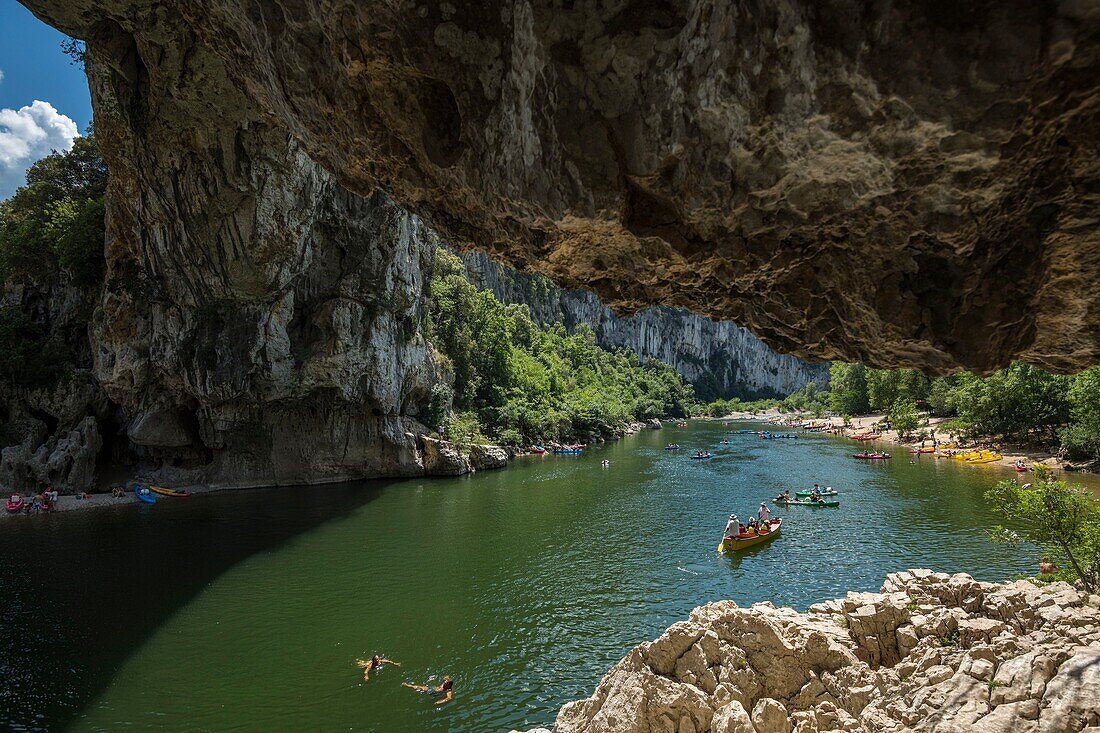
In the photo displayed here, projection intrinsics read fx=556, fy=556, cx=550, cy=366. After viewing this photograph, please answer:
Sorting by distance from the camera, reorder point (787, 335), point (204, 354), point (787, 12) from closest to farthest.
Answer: point (787, 12), point (787, 335), point (204, 354)

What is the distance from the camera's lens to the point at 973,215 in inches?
180

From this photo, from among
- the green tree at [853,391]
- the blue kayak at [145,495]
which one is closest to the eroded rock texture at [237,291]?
the blue kayak at [145,495]

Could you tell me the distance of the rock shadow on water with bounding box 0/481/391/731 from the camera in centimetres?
1138

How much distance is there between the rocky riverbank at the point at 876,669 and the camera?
5785mm

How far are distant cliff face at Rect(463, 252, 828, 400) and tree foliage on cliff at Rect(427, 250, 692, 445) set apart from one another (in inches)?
1025

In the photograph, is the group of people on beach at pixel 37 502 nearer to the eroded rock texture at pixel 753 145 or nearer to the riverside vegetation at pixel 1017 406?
the eroded rock texture at pixel 753 145

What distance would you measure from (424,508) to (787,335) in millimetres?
22792

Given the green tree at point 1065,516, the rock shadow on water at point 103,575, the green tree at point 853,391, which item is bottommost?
the rock shadow on water at point 103,575

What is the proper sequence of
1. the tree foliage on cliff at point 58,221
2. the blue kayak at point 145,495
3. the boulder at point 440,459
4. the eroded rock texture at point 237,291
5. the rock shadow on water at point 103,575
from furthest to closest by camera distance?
the boulder at point 440,459, the tree foliage on cliff at point 58,221, the blue kayak at point 145,495, the eroded rock texture at point 237,291, the rock shadow on water at point 103,575

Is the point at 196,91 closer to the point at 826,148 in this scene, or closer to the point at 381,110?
the point at 381,110

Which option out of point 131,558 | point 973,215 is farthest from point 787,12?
point 131,558

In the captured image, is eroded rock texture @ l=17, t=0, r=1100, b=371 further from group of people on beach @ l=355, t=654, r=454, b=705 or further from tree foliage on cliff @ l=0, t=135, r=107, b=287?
tree foliage on cliff @ l=0, t=135, r=107, b=287

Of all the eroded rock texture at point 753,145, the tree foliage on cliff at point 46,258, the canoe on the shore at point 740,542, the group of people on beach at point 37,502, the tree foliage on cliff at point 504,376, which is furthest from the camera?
the tree foliage on cliff at point 504,376

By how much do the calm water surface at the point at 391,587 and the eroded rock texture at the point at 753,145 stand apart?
8.88 meters
